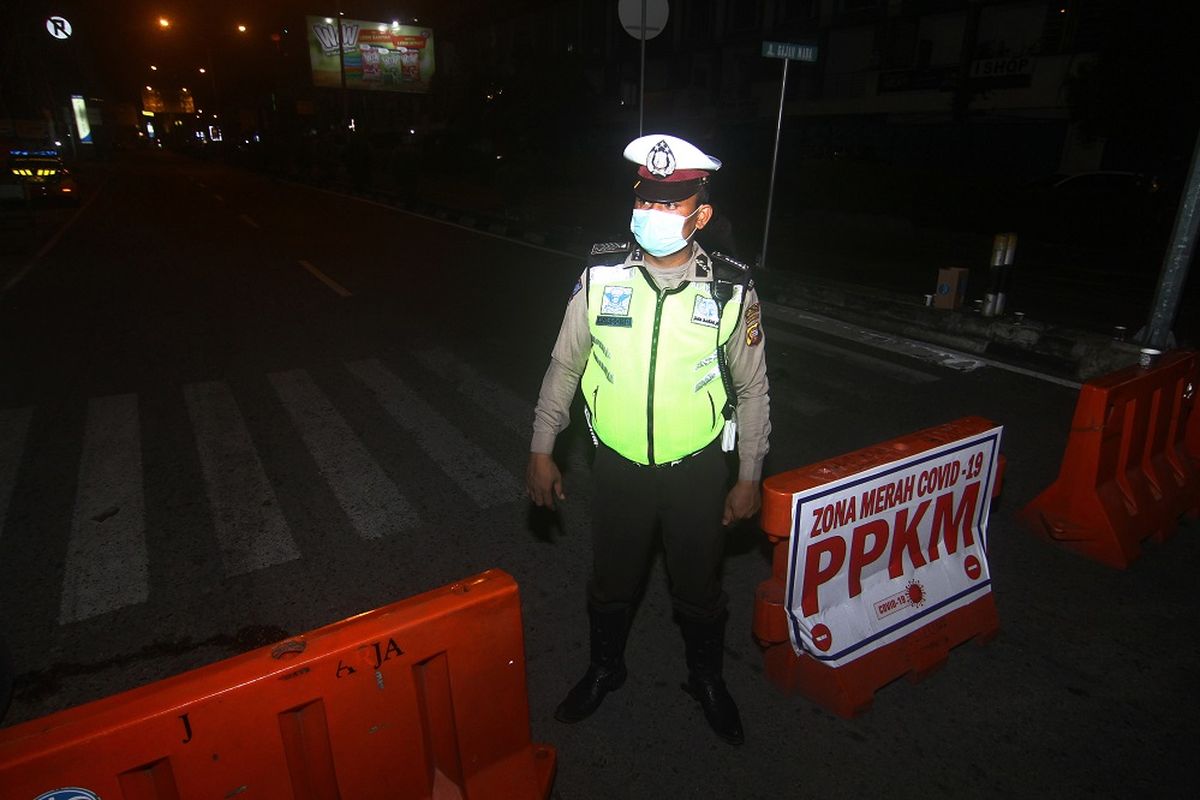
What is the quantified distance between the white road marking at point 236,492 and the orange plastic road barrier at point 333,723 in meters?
2.38

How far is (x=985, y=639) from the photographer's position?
337cm

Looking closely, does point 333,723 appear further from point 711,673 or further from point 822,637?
point 822,637

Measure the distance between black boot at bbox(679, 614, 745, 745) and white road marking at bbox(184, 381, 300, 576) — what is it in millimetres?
2411

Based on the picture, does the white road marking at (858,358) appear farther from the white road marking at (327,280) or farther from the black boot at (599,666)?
the white road marking at (327,280)

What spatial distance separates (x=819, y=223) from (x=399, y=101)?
5391cm

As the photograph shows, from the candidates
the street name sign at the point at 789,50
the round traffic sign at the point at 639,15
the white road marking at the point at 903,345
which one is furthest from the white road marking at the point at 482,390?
the round traffic sign at the point at 639,15

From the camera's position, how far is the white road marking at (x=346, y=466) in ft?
14.9

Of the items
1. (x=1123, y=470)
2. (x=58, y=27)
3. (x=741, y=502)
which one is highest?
(x=58, y=27)

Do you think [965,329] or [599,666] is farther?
[965,329]

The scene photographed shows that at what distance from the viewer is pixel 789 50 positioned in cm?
1018

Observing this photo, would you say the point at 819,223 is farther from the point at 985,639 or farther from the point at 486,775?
the point at 486,775

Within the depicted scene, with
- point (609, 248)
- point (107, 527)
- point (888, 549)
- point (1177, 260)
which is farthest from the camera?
point (1177, 260)

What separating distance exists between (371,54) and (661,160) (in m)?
51.8

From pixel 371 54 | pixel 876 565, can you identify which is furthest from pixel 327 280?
pixel 371 54
